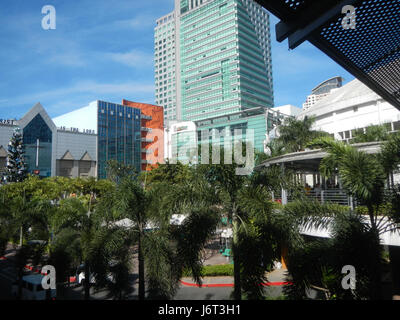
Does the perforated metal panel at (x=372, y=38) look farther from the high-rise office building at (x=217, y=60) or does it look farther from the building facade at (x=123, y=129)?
the high-rise office building at (x=217, y=60)

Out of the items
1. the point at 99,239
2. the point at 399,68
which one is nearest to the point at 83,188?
the point at 99,239

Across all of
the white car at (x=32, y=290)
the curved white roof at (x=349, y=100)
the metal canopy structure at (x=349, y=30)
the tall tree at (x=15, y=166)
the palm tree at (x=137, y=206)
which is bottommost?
the white car at (x=32, y=290)

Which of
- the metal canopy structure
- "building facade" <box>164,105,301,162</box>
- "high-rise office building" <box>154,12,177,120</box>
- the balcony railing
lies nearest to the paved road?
the balcony railing

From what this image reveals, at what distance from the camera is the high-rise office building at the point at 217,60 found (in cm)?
11338

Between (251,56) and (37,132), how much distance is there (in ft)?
287

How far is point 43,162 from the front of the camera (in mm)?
66188

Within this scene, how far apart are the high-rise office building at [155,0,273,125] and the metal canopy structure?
102 m

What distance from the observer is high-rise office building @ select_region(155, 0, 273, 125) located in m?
113

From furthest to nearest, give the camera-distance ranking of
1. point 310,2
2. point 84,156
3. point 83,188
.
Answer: point 84,156, point 83,188, point 310,2

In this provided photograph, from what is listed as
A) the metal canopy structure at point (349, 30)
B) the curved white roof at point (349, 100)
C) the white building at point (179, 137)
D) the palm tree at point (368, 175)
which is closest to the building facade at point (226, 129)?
the white building at point (179, 137)

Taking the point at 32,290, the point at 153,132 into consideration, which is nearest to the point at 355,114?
the point at 32,290

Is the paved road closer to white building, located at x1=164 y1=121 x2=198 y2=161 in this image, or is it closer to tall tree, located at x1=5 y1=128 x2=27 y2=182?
tall tree, located at x1=5 y1=128 x2=27 y2=182

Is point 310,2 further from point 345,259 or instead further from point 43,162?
point 43,162

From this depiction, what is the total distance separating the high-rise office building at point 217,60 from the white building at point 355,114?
7589cm
